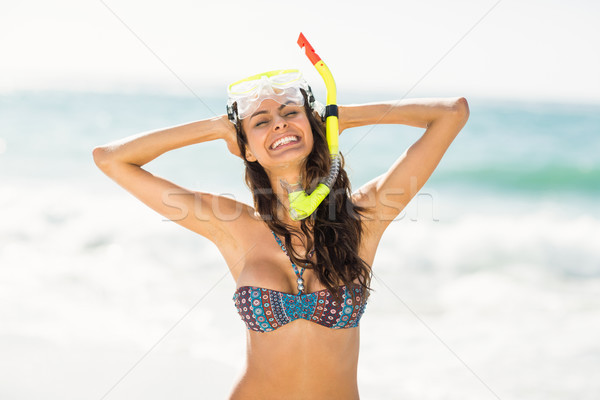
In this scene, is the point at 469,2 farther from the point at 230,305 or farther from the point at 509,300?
the point at 230,305

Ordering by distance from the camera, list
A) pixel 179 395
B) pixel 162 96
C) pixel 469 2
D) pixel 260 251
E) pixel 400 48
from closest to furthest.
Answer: pixel 260 251 < pixel 179 395 < pixel 469 2 < pixel 400 48 < pixel 162 96

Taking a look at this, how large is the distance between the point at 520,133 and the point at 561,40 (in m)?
2.79

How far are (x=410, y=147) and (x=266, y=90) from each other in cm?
74

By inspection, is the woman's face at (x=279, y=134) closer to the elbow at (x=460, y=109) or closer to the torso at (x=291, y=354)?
the torso at (x=291, y=354)

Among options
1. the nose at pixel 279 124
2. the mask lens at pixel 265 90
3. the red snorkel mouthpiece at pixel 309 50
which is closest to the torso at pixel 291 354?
the nose at pixel 279 124

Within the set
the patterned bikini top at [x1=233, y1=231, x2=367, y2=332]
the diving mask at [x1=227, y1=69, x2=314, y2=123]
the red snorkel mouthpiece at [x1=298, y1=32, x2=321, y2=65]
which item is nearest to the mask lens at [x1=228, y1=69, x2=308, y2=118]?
the diving mask at [x1=227, y1=69, x2=314, y2=123]

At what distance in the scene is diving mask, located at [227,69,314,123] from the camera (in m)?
2.66

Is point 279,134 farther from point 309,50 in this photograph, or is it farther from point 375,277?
point 375,277

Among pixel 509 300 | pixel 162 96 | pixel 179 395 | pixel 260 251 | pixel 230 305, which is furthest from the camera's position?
pixel 162 96

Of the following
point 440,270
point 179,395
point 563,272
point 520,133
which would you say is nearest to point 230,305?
point 179,395

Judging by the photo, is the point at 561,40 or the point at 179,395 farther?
the point at 561,40

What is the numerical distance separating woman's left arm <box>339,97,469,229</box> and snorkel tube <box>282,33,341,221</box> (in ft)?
0.61

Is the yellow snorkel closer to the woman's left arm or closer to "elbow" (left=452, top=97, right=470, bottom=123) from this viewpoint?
the woman's left arm

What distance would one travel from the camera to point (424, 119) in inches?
110
